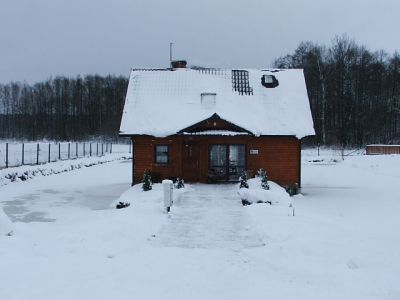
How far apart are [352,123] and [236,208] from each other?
5262 centimetres

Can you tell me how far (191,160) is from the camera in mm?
23016

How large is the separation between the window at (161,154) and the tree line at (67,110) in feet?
196

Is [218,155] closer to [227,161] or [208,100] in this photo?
→ [227,161]

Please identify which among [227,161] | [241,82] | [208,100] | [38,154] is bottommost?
[227,161]

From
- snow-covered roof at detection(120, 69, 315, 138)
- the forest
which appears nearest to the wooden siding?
the forest

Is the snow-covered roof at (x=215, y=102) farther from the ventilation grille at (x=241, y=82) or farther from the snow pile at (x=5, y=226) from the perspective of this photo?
the snow pile at (x=5, y=226)

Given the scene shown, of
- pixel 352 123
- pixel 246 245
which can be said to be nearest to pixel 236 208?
pixel 246 245

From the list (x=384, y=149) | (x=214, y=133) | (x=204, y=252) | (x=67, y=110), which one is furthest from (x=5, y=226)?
(x=67, y=110)

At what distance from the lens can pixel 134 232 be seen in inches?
467

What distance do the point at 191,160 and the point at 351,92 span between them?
5094 cm

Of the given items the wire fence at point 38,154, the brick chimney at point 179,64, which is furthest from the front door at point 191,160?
the wire fence at point 38,154

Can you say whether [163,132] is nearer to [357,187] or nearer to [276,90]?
[276,90]

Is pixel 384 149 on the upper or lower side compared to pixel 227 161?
upper

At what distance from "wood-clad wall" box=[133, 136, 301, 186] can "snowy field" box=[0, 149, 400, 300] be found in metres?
4.27
